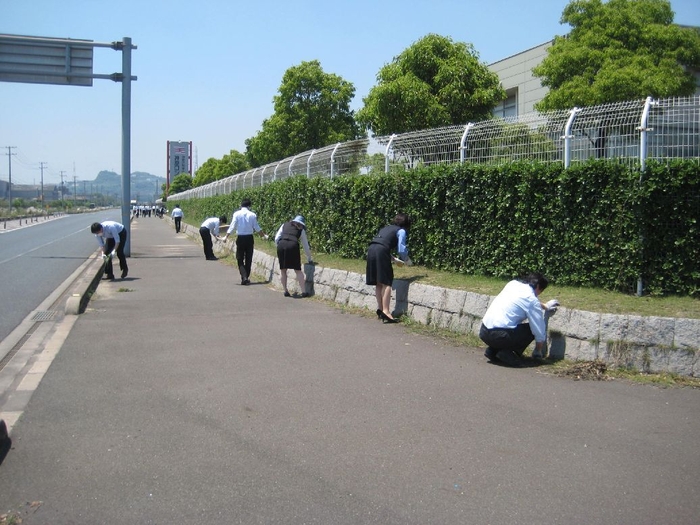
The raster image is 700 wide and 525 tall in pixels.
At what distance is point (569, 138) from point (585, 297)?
228 centimetres

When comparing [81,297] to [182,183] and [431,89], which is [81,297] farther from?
[182,183]

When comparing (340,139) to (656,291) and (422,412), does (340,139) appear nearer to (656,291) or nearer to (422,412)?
(656,291)

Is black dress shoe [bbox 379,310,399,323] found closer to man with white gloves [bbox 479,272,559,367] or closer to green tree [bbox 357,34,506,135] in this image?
man with white gloves [bbox 479,272,559,367]

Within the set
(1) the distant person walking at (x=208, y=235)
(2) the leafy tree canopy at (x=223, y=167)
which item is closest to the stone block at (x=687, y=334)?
(1) the distant person walking at (x=208, y=235)

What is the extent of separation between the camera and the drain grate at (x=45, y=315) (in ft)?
34.9

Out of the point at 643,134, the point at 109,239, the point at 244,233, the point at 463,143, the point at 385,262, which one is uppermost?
the point at 463,143

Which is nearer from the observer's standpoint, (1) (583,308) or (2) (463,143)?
(1) (583,308)

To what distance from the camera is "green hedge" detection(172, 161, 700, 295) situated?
7.79m

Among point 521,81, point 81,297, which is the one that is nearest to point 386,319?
point 81,297

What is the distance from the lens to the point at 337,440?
16.2ft

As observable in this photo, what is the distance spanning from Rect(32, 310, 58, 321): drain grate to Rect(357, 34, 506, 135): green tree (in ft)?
35.6

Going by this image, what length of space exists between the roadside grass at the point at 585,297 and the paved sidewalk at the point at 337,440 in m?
1.02

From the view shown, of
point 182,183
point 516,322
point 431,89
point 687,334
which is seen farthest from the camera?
point 182,183

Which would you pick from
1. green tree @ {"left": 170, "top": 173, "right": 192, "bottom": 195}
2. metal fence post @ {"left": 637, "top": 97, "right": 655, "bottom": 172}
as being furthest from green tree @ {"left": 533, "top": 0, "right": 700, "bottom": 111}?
green tree @ {"left": 170, "top": 173, "right": 192, "bottom": 195}
